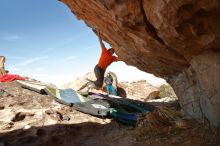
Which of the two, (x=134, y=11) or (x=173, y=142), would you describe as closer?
(x=134, y=11)

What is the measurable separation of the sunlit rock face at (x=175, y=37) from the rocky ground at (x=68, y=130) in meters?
0.86

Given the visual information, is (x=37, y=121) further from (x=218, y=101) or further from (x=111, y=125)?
(x=218, y=101)

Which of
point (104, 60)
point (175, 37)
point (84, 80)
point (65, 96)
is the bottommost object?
point (65, 96)

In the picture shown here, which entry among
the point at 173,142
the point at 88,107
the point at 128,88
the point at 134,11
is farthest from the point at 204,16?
the point at 128,88

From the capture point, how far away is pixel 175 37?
257 inches

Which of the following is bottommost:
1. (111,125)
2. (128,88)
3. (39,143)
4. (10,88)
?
(39,143)

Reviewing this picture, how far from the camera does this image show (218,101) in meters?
6.70

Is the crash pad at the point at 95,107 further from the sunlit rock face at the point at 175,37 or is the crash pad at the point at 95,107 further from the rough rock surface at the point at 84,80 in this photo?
the rough rock surface at the point at 84,80

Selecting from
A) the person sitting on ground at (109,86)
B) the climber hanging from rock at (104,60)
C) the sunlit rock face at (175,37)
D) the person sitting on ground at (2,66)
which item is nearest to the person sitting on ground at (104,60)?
the climber hanging from rock at (104,60)

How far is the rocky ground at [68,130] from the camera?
23.4 feet

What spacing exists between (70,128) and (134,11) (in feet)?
18.9

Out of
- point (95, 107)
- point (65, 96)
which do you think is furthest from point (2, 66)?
point (95, 107)

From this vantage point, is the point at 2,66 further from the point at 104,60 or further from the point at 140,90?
the point at 104,60

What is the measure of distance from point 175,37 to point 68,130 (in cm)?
560
